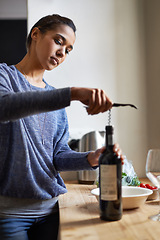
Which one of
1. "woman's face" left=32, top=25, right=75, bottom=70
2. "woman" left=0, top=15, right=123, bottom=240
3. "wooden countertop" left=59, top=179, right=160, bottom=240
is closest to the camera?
"wooden countertop" left=59, top=179, right=160, bottom=240

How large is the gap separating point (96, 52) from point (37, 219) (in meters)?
1.24

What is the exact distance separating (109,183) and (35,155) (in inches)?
14.1

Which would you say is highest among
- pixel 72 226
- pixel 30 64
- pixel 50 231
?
pixel 30 64

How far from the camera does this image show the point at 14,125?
1.02 metres

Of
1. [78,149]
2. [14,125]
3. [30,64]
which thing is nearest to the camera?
[14,125]

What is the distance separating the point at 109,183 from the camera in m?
0.79

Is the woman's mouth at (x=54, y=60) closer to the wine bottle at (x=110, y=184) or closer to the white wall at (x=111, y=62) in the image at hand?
the wine bottle at (x=110, y=184)

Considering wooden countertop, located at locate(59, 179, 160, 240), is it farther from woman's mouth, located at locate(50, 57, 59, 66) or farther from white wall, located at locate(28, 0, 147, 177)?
white wall, located at locate(28, 0, 147, 177)

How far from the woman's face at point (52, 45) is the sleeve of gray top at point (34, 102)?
0.40m

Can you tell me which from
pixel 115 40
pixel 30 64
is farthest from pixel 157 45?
pixel 30 64

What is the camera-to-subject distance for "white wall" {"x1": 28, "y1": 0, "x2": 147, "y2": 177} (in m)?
1.91

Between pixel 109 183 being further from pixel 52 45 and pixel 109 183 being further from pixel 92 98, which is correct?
pixel 52 45

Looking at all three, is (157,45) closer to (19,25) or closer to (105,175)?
(19,25)

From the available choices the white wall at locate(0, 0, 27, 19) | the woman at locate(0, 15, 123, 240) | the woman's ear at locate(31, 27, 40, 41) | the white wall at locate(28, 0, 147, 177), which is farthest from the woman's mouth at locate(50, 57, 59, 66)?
the white wall at locate(0, 0, 27, 19)
